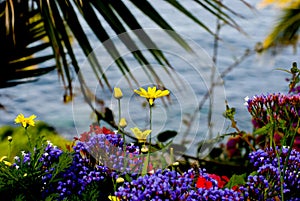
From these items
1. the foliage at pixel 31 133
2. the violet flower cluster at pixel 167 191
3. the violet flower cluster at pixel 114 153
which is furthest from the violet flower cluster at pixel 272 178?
the foliage at pixel 31 133

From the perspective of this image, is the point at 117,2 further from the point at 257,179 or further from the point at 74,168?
the point at 257,179

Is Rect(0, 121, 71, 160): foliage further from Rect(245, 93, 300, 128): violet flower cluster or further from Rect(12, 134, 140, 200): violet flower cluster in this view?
Rect(245, 93, 300, 128): violet flower cluster

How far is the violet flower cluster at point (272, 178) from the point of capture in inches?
49.9

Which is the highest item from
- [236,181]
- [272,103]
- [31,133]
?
[272,103]

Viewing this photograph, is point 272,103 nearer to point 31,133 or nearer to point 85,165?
Answer: point 85,165

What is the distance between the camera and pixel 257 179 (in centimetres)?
127

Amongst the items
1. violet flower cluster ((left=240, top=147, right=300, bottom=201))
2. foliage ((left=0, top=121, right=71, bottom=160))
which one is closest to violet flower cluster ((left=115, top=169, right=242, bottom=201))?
violet flower cluster ((left=240, top=147, right=300, bottom=201))

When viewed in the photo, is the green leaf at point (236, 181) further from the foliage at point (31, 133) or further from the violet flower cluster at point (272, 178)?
Result: the foliage at point (31, 133)

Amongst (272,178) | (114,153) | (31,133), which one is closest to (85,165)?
(114,153)

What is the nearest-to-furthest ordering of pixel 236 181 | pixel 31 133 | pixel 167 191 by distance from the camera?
pixel 167 191 < pixel 236 181 < pixel 31 133

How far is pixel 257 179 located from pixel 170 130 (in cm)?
130

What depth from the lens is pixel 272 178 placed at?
1.31m

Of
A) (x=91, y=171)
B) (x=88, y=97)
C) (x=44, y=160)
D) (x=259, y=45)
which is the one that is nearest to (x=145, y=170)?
(x=91, y=171)

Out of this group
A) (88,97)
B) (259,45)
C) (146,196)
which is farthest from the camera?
(259,45)
